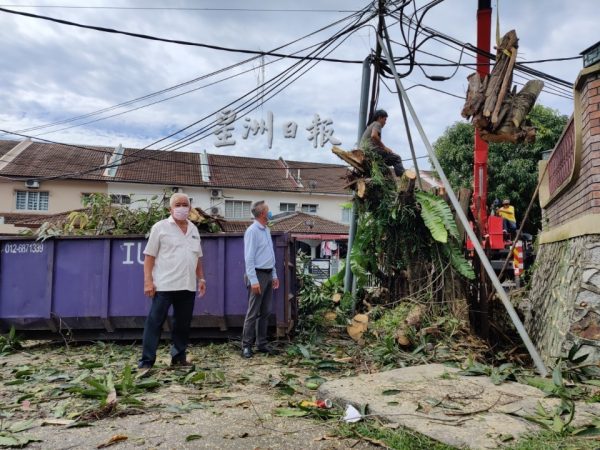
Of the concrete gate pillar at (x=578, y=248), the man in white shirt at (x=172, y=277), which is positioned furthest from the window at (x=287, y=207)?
the man in white shirt at (x=172, y=277)

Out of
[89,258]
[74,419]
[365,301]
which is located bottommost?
[74,419]

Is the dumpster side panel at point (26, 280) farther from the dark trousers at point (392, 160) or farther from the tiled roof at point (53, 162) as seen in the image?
the tiled roof at point (53, 162)

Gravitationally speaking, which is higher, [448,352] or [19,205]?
[19,205]

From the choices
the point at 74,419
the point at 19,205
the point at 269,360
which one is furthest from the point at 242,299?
the point at 19,205

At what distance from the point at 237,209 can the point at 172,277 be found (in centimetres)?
2566

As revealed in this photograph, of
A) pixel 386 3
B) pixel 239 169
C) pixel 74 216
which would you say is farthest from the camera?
pixel 239 169

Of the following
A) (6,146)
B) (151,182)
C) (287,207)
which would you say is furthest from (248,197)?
(6,146)

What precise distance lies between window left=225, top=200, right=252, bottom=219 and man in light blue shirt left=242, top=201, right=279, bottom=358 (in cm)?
2426

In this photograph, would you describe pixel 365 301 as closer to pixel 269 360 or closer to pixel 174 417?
pixel 269 360

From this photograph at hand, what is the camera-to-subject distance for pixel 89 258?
675 cm

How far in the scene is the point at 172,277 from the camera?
5117 mm

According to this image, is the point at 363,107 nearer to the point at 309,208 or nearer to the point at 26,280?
the point at 26,280

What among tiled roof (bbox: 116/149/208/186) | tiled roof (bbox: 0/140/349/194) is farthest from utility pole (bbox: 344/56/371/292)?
tiled roof (bbox: 116/149/208/186)

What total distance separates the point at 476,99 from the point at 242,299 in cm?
376
